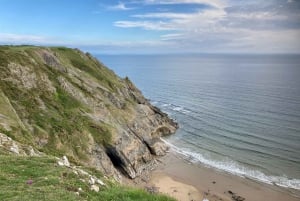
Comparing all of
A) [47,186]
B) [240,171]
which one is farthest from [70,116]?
[47,186]

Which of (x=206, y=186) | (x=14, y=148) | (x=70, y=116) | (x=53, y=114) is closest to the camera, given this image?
(x=14, y=148)

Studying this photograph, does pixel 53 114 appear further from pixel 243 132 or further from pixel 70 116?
pixel 243 132

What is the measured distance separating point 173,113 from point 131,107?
2923cm

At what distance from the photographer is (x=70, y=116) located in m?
47.0

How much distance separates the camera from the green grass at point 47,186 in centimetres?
1350

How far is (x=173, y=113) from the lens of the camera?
94062mm

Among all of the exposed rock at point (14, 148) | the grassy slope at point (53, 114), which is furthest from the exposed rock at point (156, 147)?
the exposed rock at point (14, 148)

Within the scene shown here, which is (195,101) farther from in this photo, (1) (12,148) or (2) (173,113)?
(1) (12,148)

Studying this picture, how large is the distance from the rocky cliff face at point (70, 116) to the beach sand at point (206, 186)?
12.9ft

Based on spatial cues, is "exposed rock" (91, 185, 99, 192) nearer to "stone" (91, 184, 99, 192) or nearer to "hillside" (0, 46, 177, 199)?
"stone" (91, 184, 99, 192)

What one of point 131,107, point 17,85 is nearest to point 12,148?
point 17,85

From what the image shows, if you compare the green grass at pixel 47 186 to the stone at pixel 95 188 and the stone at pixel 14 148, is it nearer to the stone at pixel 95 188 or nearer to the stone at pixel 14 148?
the stone at pixel 95 188

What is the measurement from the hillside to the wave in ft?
19.4

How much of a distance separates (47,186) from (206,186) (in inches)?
1475
